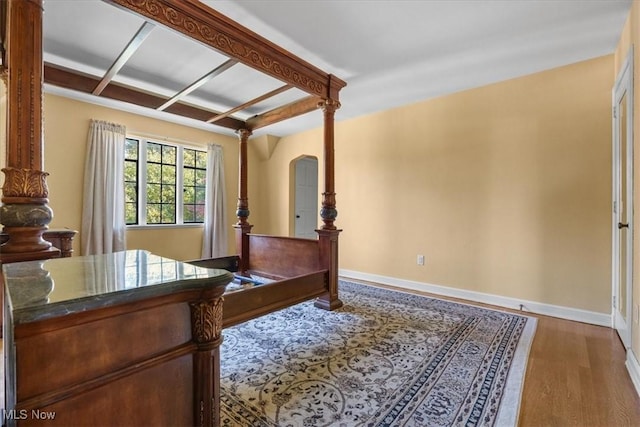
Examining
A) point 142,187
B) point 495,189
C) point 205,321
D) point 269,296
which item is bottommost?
point 269,296

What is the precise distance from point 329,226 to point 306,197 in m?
2.97

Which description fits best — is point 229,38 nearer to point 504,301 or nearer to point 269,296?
point 269,296

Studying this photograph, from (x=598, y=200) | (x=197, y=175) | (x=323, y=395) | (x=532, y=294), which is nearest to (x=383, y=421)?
(x=323, y=395)

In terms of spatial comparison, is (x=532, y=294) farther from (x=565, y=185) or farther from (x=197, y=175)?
(x=197, y=175)

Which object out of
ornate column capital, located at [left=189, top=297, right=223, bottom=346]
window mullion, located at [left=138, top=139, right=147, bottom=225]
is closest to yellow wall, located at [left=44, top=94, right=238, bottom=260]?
window mullion, located at [left=138, top=139, right=147, bottom=225]

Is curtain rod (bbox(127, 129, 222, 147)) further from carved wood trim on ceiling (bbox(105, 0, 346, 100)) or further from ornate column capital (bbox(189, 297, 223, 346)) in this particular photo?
ornate column capital (bbox(189, 297, 223, 346))

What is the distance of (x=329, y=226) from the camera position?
3154 mm

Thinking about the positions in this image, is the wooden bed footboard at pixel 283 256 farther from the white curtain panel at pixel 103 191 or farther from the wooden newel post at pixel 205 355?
the wooden newel post at pixel 205 355

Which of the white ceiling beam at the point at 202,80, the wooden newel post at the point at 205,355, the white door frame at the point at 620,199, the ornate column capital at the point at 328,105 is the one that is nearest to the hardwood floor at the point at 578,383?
the white door frame at the point at 620,199

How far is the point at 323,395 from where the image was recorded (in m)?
1.65

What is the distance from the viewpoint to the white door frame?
2025mm

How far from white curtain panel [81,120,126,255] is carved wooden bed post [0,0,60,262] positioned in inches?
110

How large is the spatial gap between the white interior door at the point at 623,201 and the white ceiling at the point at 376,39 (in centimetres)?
52

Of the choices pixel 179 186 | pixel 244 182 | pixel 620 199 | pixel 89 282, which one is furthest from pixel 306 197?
pixel 89 282
